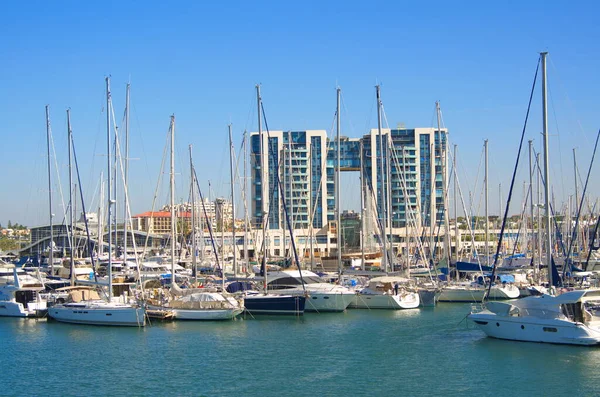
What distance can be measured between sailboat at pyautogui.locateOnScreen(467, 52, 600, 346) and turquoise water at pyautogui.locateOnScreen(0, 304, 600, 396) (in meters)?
0.55

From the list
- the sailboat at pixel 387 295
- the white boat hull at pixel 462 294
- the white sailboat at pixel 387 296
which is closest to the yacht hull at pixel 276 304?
the sailboat at pixel 387 295

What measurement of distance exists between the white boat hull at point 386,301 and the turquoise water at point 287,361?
5.33 m

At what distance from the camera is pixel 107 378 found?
31.0 m

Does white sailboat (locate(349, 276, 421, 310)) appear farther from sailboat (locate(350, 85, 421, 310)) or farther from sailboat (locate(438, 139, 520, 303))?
sailboat (locate(438, 139, 520, 303))

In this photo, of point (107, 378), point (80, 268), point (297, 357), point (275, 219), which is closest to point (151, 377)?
point (107, 378)

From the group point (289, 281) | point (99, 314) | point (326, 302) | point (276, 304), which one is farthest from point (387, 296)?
point (99, 314)

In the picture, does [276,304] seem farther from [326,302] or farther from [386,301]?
[386,301]

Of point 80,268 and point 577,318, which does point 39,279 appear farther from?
point 577,318

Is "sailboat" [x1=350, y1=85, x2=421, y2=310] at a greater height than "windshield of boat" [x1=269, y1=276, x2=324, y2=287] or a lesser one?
lesser

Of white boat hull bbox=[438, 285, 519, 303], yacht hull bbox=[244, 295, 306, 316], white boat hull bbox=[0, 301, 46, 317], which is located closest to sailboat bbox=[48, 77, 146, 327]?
white boat hull bbox=[0, 301, 46, 317]

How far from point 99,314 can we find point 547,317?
2404cm

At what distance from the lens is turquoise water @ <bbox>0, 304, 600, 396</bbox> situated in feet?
95.3

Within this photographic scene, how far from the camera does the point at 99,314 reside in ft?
144

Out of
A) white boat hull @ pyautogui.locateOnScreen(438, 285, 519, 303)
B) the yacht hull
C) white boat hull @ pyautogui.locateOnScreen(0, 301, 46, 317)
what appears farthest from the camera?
white boat hull @ pyautogui.locateOnScreen(438, 285, 519, 303)
